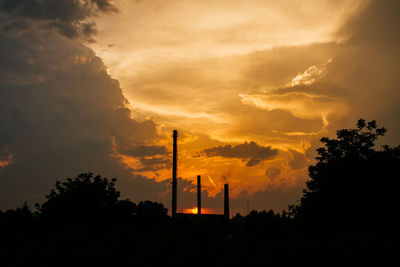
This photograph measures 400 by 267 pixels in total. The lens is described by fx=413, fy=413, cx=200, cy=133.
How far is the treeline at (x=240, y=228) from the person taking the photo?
1123 cm

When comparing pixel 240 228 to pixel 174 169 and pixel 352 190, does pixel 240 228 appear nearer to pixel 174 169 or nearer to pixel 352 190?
pixel 352 190

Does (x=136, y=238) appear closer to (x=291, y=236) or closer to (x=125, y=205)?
(x=291, y=236)

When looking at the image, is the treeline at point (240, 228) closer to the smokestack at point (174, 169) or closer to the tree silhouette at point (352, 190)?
the tree silhouette at point (352, 190)

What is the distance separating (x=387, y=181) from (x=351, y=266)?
89.5 ft

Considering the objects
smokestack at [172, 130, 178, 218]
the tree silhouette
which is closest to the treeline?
the tree silhouette

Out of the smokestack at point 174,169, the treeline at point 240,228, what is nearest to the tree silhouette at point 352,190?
the treeline at point 240,228

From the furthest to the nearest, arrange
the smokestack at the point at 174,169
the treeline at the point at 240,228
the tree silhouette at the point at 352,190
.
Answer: the smokestack at the point at 174,169 → the tree silhouette at the point at 352,190 → the treeline at the point at 240,228

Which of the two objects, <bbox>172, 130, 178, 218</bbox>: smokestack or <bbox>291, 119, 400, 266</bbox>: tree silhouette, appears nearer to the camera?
<bbox>291, 119, 400, 266</bbox>: tree silhouette

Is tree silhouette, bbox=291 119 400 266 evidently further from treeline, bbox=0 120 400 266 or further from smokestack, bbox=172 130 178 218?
smokestack, bbox=172 130 178 218

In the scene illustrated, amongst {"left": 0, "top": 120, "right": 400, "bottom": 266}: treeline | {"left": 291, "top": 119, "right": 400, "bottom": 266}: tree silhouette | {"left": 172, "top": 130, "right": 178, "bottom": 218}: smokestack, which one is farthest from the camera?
{"left": 172, "top": 130, "right": 178, "bottom": 218}: smokestack

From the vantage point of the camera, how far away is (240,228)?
12312mm

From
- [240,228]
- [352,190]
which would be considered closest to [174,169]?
[352,190]

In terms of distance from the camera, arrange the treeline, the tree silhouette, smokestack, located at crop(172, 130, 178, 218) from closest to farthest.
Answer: the treeline < the tree silhouette < smokestack, located at crop(172, 130, 178, 218)

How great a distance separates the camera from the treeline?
11234 mm
